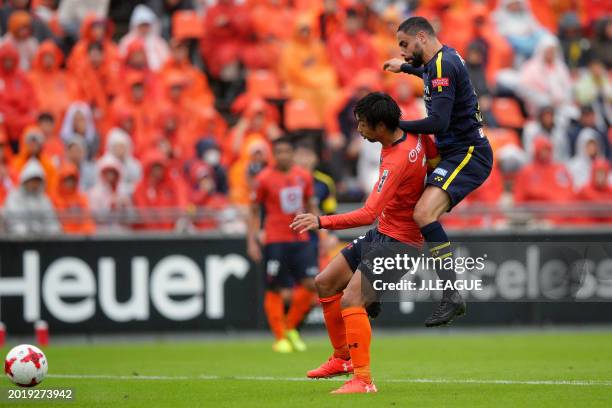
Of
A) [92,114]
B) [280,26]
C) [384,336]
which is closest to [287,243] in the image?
[384,336]

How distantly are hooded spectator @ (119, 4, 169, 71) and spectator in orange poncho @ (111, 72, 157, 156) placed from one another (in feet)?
3.00

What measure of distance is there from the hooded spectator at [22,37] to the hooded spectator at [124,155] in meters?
2.37

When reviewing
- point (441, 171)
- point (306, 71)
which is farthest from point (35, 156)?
point (441, 171)

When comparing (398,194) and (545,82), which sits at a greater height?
(545,82)

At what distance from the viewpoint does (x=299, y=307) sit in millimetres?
15109

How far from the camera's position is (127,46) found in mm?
19828

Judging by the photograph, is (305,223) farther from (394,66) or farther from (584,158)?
(584,158)

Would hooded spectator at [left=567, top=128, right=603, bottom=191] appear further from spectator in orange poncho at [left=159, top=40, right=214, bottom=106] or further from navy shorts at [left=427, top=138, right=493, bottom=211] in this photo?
navy shorts at [left=427, top=138, right=493, bottom=211]

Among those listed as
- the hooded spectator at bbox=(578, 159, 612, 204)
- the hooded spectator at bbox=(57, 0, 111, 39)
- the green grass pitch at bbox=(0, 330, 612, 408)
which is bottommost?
the green grass pitch at bbox=(0, 330, 612, 408)

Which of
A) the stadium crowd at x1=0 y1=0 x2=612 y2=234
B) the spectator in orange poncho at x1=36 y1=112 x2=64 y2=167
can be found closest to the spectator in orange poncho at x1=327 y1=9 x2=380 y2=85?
the stadium crowd at x1=0 y1=0 x2=612 y2=234

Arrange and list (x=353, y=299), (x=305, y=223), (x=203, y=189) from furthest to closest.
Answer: (x=203, y=189), (x=353, y=299), (x=305, y=223)

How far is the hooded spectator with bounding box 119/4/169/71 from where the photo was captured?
20.0 meters

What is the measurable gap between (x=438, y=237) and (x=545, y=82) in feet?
41.0

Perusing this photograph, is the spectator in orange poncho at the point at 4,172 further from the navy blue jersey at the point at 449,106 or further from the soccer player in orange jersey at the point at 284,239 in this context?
the navy blue jersey at the point at 449,106
